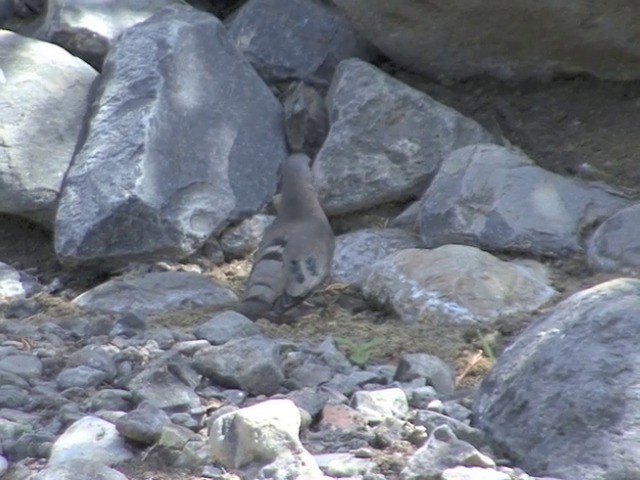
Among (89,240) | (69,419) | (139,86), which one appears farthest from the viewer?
(139,86)

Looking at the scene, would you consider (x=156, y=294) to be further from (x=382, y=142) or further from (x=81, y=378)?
(x=81, y=378)

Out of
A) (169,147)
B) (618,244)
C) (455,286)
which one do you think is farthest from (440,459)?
(169,147)

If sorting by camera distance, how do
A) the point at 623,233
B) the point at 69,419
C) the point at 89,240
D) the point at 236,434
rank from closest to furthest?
the point at 236,434 → the point at 69,419 → the point at 623,233 → the point at 89,240

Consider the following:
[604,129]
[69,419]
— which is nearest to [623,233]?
[604,129]

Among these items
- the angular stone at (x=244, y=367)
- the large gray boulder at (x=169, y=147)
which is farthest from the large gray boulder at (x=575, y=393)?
the large gray boulder at (x=169, y=147)

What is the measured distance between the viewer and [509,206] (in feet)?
23.0

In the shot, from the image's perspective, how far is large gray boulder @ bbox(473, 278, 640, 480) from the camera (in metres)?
3.95

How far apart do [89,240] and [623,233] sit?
2.62 meters

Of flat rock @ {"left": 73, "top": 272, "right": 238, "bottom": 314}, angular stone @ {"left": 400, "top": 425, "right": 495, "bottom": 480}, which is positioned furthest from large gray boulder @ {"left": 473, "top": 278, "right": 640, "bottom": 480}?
flat rock @ {"left": 73, "top": 272, "right": 238, "bottom": 314}

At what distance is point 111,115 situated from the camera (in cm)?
767

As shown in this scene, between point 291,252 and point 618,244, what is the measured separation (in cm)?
161

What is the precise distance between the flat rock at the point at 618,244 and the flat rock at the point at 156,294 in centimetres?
174

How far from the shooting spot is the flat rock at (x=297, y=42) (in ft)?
27.8

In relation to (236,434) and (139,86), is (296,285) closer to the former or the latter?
(139,86)
